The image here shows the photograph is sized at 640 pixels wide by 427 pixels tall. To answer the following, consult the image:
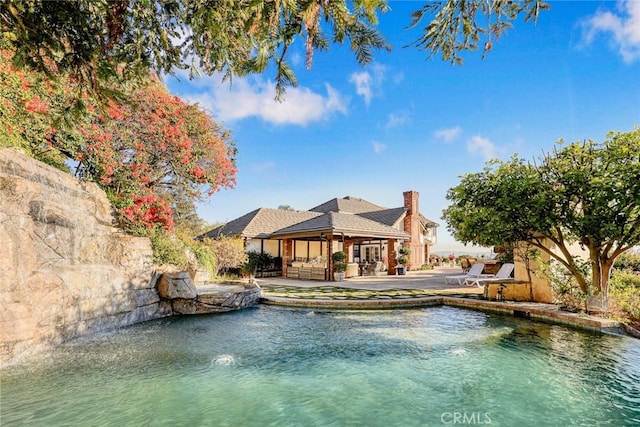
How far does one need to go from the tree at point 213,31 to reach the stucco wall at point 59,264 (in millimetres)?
3580

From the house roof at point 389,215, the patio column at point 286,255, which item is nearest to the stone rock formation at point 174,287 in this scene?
the patio column at point 286,255

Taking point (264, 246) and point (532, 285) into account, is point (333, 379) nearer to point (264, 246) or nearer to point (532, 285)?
point (532, 285)

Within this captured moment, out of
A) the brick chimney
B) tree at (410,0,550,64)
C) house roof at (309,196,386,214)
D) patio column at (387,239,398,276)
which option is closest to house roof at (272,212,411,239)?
patio column at (387,239,398,276)

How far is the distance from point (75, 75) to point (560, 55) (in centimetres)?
1060

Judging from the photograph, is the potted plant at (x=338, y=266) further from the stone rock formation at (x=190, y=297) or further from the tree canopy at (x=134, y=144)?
the stone rock formation at (x=190, y=297)

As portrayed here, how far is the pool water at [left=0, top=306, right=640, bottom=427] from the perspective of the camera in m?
4.08

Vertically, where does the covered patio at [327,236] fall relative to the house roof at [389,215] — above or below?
below

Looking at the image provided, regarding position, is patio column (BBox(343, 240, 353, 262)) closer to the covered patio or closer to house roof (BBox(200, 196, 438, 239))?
the covered patio

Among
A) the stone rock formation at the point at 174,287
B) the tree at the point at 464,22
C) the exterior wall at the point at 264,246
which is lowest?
the stone rock formation at the point at 174,287

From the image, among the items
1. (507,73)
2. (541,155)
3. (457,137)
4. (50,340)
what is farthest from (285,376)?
(457,137)

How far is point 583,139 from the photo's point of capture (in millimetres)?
8188

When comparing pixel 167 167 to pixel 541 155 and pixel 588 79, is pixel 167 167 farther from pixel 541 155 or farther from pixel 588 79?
pixel 588 79

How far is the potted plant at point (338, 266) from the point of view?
17609 mm
